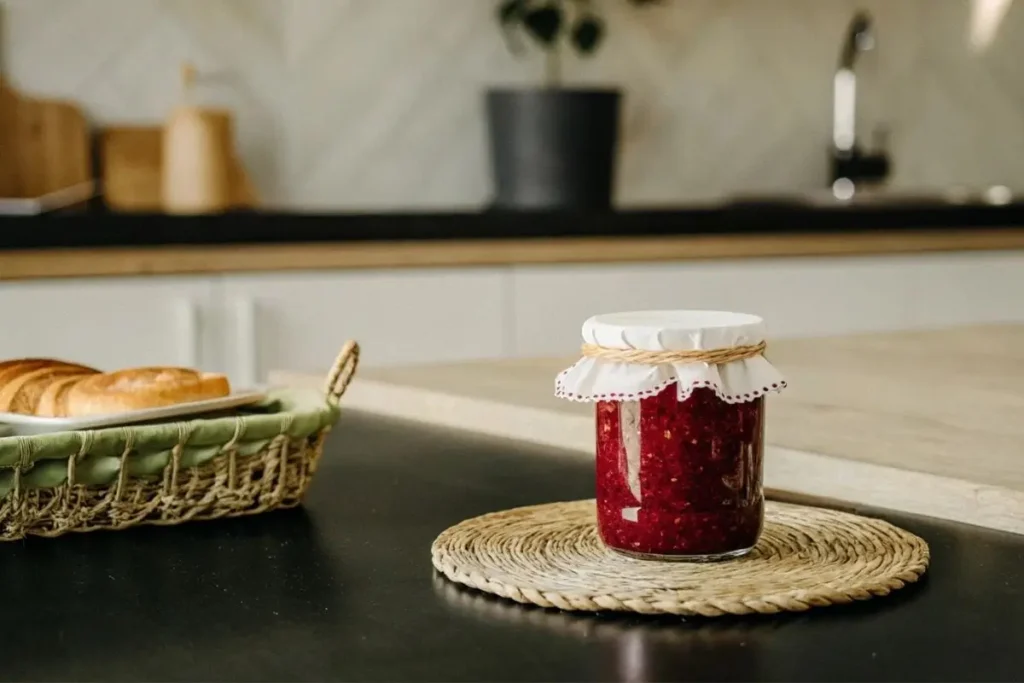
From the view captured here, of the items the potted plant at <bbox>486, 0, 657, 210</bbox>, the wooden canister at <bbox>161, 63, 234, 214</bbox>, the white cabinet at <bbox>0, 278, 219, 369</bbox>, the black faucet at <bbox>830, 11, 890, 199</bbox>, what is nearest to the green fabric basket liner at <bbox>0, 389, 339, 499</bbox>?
the white cabinet at <bbox>0, 278, 219, 369</bbox>

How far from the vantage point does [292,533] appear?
2.86ft

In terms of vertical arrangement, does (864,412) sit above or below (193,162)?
below

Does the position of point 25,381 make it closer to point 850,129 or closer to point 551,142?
point 551,142

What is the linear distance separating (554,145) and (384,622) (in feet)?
8.54

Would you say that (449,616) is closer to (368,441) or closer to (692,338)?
(692,338)

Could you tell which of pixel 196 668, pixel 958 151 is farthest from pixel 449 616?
pixel 958 151

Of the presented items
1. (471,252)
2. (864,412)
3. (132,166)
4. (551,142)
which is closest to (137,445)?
(864,412)

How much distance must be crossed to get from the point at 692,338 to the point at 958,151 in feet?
11.5

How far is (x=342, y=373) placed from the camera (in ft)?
3.24

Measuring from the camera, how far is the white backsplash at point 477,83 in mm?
3076

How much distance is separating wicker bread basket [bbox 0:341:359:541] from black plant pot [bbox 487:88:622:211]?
2.28 m

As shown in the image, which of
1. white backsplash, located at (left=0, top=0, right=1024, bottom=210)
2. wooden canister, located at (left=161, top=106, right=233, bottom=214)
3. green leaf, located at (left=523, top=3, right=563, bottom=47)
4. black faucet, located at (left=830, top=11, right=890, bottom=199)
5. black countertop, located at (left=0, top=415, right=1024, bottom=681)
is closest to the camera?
black countertop, located at (left=0, top=415, right=1024, bottom=681)

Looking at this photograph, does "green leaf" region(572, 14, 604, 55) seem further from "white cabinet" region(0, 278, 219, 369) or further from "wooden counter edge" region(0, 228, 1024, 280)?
"white cabinet" region(0, 278, 219, 369)

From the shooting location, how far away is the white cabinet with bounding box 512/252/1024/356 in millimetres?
2748
